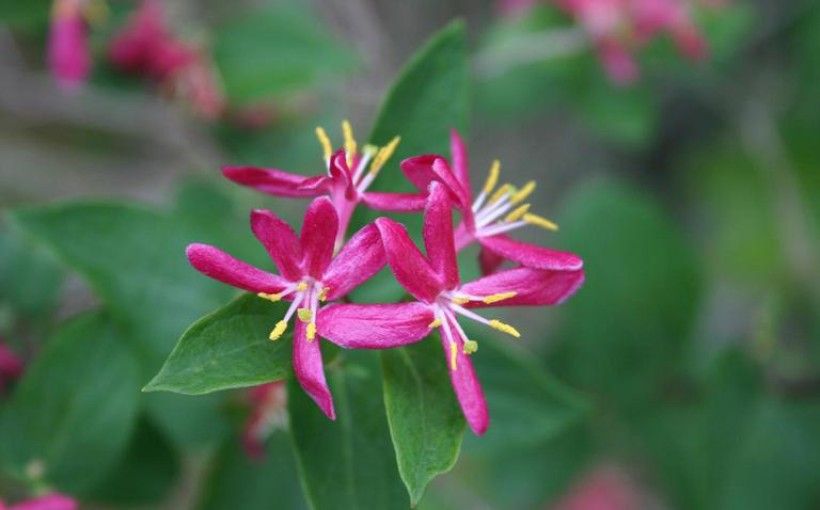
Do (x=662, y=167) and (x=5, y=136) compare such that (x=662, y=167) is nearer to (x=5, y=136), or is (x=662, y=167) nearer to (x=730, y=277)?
(x=730, y=277)

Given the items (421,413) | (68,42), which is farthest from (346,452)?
(68,42)

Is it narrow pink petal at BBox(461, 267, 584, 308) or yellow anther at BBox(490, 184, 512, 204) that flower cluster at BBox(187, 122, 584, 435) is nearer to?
narrow pink petal at BBox(461, 267, 584, 308)

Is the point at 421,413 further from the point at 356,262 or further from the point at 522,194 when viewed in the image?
the point at 522,194

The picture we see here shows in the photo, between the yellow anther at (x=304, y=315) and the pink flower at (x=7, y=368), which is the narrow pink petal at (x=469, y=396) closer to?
the yellow anther at (x=304, y=315)

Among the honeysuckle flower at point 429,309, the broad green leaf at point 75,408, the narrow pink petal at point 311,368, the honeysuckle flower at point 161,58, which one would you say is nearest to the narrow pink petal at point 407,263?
the honeysuckle flower at point 429,309

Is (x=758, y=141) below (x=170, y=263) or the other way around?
below

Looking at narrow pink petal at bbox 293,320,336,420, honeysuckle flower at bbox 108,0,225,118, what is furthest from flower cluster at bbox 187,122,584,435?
honeysuckle flower at bbox 108,0,225,118

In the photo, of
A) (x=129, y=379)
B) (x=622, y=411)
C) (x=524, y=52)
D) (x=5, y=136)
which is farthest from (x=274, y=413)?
(x=5, y=136)
